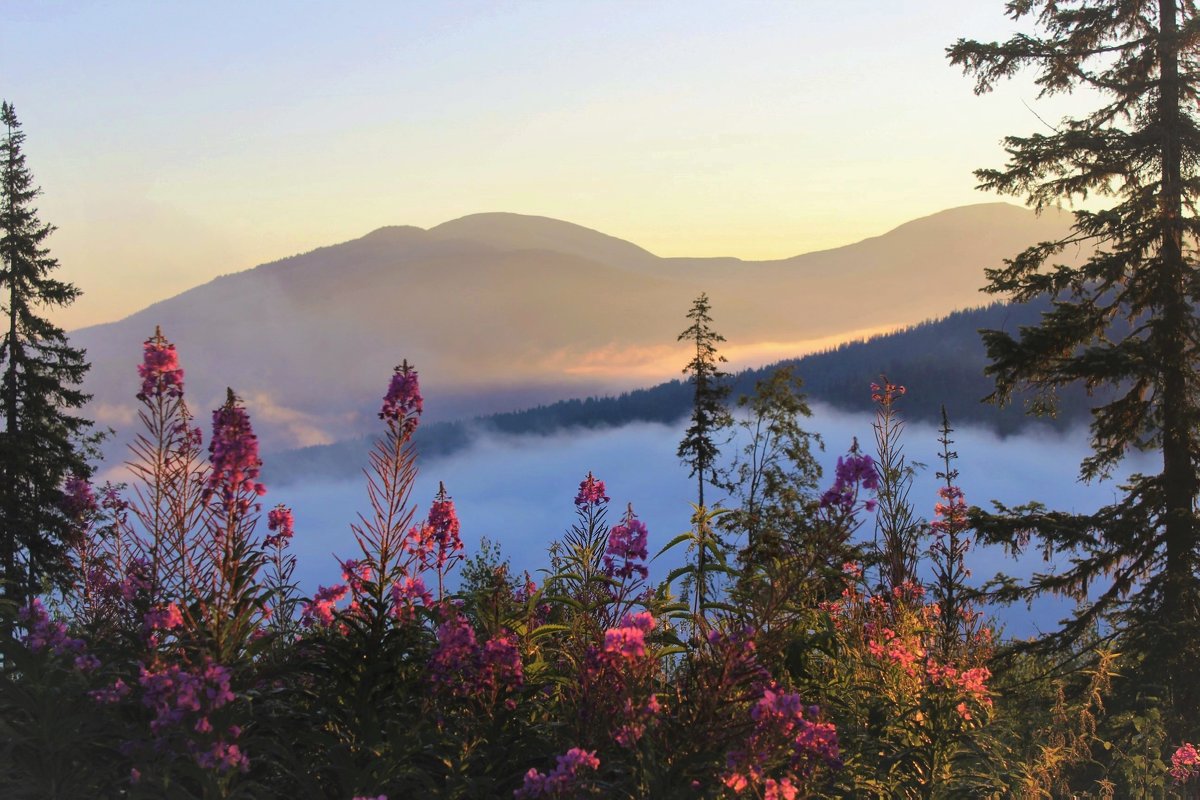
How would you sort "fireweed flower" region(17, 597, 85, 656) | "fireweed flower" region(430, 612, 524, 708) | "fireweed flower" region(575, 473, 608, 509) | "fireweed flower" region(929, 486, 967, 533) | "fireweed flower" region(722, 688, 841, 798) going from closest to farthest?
"fireweed flower" region(722, 688, 841, 798) → "fireweed flower" region(430, 612, 524, 708) → "fireweed flower" region(17, 597, 85, 656) → "fireweed flower" region(575, 473, 608, 509) → "fireweed flower" region(929, 486, 967, 533)

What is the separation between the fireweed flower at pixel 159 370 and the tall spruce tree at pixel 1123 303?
11406 mm

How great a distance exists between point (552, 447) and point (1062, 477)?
105 m

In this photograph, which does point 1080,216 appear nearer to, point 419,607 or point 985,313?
point 419,607

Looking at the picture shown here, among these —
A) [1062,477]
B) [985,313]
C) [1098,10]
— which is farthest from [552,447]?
[1098,10]

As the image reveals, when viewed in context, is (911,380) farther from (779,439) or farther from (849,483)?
(849,483)

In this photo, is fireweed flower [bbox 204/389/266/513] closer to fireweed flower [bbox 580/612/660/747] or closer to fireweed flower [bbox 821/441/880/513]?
fireweed flower [bbox 580/612/660/747]

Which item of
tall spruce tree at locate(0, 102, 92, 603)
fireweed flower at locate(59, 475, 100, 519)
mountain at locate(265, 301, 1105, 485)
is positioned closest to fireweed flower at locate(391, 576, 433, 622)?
fireweed flower at locate(59, 475, 100, 519)

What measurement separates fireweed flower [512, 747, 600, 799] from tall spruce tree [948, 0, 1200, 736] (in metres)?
11.0

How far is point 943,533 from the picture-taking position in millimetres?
9867

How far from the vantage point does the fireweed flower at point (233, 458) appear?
3971 millimetres

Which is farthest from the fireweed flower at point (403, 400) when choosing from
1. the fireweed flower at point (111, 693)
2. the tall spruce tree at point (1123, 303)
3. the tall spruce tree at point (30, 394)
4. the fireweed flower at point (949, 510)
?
the tall spruce tree at point (30, 394)

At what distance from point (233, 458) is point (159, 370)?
0.74 meters

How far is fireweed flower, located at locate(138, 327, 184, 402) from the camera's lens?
4.32m

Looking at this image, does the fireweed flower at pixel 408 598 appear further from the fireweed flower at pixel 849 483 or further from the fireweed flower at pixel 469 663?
the fireweed flower at pixel 849 483
